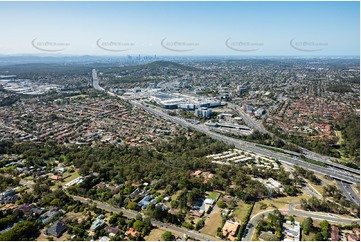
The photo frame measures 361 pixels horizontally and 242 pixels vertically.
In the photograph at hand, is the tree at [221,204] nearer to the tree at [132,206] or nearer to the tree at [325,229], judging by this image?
the tree at [132,206]

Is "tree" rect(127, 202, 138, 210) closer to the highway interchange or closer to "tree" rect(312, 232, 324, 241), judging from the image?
the highway interchange

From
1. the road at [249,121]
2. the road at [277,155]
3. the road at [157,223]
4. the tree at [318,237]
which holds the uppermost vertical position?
the road at [249,121]

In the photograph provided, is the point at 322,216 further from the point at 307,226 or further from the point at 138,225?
the point at 138,225

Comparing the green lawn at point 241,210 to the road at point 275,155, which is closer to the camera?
the green lawn at point 241,210

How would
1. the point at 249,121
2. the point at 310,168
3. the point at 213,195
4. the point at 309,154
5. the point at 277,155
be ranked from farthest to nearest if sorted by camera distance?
the point at 249,121, the point at 309,154, the point at 277,155, the point at 310,168, the point at 213,195

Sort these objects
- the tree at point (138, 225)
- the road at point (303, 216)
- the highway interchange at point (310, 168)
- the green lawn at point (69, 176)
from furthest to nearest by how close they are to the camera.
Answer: the green lawn at point (69, 176) < the highway interchange at point (310, 168) < the road at point (303, 216) < the tree at point (138, 225)

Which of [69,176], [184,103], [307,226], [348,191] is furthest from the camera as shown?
[184,103]

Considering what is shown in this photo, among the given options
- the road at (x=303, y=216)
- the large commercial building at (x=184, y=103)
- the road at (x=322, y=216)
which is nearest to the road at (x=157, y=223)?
the road at (x=303, y=216)

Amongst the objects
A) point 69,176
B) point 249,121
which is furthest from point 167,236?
point 249,121

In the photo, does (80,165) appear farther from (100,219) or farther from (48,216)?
(100,219)
